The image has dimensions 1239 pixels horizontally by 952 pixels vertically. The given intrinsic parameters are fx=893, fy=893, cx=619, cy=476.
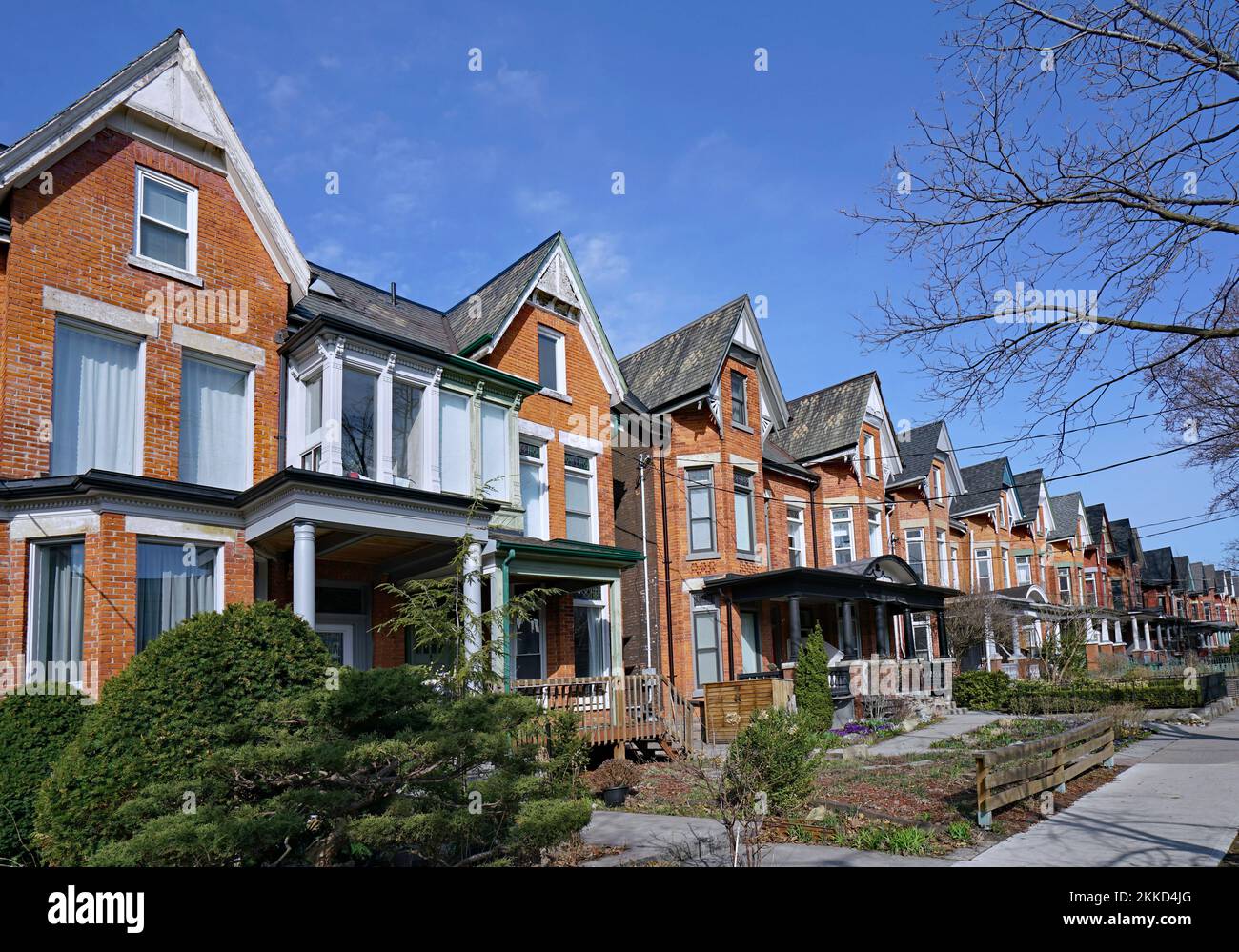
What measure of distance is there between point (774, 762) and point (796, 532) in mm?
19441

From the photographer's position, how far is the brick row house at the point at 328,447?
39.4 ft

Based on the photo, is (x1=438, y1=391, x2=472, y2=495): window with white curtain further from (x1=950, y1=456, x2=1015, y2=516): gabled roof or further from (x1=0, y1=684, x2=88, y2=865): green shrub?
(x1=950, y1=456, x2=1015, y2=516): gabled roof

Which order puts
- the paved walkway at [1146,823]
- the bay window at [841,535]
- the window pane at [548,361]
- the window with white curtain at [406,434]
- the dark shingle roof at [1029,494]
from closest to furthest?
1. the paved walkway at [1146,823]
2. the window with white curtain at [406,434]
3. the window pane at [548,361]
4. the bay window at [841,535]
5. the dark shingle roof at [1029,494]

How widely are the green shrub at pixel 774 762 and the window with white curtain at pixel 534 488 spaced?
9741 millimetres

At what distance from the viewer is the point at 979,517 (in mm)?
45969

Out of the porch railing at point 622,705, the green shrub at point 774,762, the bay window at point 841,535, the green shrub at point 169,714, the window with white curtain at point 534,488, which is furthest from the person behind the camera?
the bay window at point 841,535

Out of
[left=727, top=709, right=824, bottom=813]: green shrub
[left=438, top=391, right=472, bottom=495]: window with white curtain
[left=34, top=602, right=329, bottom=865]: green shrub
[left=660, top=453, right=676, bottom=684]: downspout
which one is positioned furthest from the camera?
[left=660, top=453, right=676, bottom=684]: downspout

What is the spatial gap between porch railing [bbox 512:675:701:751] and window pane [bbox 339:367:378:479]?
4.61m

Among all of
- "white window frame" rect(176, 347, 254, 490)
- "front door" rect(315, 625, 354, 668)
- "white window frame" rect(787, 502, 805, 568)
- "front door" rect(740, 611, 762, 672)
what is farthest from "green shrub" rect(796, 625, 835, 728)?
"white window frame" rect(176, 347, 254, 490)

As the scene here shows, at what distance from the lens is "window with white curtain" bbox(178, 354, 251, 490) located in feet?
45.7

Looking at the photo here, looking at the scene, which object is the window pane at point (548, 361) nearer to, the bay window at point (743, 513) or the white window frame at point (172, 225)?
the bay window at point (743, 513)

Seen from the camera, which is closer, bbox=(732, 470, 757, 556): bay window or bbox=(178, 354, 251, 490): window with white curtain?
bbox=(178, 354, 251, 490): window with white curtain

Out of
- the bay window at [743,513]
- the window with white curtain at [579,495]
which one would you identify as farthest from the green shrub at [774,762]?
the bay window at [743,513]

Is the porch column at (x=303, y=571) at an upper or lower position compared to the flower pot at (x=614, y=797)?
upper
